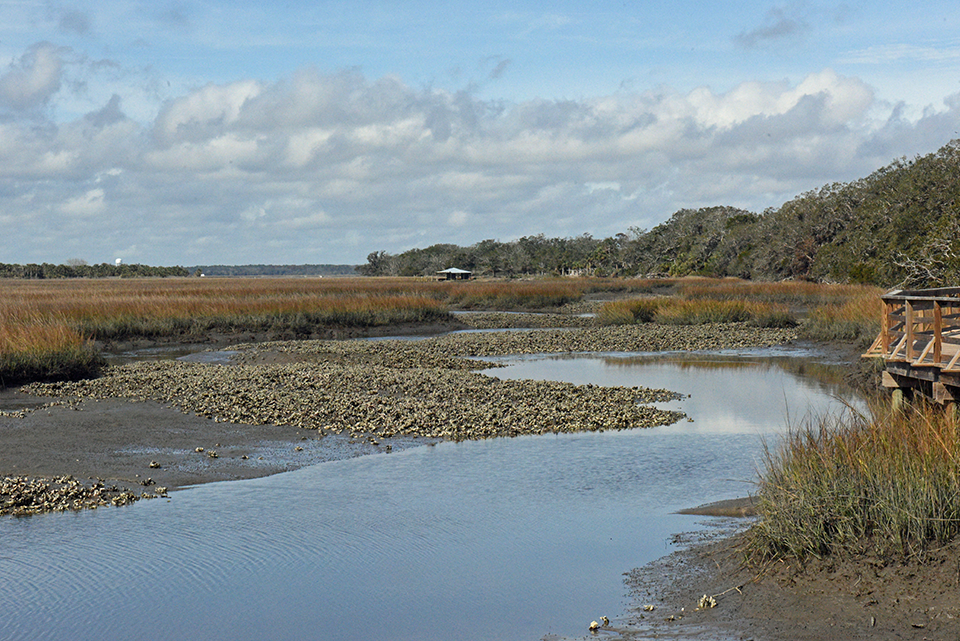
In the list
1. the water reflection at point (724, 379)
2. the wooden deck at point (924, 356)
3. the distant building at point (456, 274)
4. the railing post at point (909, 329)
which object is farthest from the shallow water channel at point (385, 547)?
the distant building at point (456, 274)

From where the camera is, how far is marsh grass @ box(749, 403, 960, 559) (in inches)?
284

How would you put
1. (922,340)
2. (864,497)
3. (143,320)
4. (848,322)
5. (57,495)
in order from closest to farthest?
(864,497)
(57,495)
(922,340)
(848,322)
(143,320)

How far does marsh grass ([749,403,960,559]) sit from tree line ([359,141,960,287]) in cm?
2588

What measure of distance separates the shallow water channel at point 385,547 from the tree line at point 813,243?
23.4 m

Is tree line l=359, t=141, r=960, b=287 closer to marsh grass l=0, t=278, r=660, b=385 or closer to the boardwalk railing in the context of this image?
the boardwalk railing

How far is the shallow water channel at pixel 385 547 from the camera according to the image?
7.68 m

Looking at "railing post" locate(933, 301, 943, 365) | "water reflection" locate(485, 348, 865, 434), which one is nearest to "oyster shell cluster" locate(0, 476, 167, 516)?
"water reflection" locate(485, 348, 865, 434)

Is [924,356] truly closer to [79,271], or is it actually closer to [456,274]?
[456,274]

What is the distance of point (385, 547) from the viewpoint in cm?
957

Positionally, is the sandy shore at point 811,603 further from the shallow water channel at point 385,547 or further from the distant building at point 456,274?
the distant building at point 456,274

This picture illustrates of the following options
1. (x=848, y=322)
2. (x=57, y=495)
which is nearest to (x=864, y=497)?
(x=57, y=495)

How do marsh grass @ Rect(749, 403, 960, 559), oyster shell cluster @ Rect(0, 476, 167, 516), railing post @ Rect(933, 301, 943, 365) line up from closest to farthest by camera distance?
marsh grass @ Rect(749, 403, 960, 559) → oyster shell cluster @ Rect(0, 476, 167, 516) → railing post @ Rect(933, 301, 943, 365)

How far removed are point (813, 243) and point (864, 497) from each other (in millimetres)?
64035

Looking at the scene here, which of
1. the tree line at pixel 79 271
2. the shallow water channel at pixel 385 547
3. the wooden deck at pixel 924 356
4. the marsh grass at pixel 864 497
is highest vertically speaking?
the tree line at pixel 79 271
